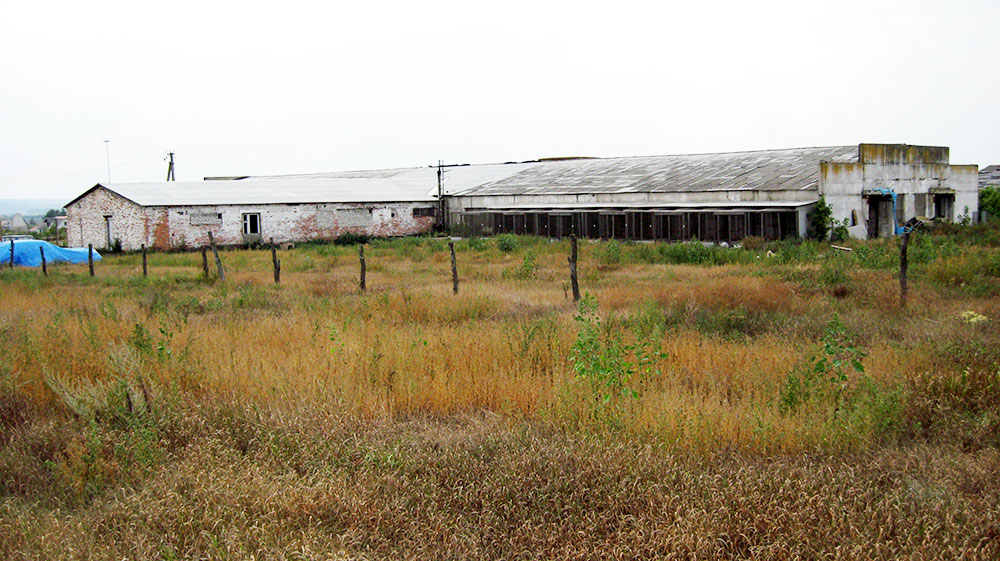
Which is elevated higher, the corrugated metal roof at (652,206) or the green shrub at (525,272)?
the corrugated metal roof at (652,206)

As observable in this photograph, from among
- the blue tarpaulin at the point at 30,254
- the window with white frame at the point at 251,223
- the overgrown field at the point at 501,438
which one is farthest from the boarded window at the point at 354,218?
the overgrown field at the point at 501,438

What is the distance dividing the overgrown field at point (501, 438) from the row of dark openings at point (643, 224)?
62.5 ft

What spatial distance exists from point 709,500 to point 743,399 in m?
2.59

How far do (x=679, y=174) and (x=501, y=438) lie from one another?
33.8 meters

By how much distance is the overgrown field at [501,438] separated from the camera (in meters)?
5.17

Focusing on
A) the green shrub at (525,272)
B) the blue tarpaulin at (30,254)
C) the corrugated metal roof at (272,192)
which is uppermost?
the corrugated metal roof at (272,192)

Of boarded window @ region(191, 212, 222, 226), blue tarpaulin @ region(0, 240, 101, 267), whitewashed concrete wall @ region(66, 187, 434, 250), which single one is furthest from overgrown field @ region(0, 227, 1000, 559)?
boarded window @ region(191, 212, 222, 226)

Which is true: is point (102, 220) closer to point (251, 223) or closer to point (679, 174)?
point (251, 223)

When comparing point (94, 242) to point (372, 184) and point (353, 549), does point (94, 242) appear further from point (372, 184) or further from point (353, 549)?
point (353, 549)

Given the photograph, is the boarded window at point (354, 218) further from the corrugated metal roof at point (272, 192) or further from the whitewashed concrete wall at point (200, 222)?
the corrugated metal roof at point (272, 192)

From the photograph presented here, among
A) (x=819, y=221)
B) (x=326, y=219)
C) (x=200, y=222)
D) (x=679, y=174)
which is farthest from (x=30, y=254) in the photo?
(x=819, y=221)

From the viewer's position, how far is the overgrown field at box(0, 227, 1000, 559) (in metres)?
5.17

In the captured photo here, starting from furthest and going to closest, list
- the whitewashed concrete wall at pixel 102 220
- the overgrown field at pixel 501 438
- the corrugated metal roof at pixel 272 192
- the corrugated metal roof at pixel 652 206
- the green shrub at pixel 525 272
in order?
the corrugated metal roof at pixel 272 192 < the whitewashed concrete wall at pixel 102 220 < the corrugated metal roof at pixel 652 206 < the green shrub at pixel 525 272 < the overgrown field at pixel 501 438

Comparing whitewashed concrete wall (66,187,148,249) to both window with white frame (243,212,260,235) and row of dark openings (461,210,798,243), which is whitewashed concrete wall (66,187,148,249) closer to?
window with white frame (243,212,260,235)
